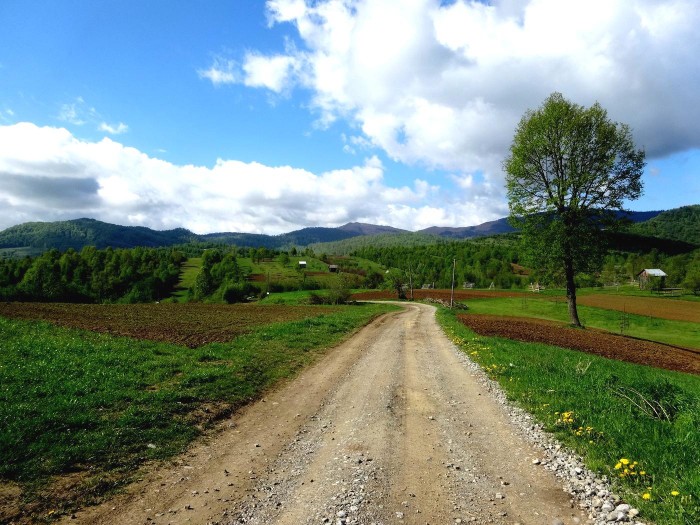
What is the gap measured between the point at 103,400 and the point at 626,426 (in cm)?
1486

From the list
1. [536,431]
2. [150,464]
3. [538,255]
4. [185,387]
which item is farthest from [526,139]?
[150,464]

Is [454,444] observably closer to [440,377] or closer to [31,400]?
[440,377]

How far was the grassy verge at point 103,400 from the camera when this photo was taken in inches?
302

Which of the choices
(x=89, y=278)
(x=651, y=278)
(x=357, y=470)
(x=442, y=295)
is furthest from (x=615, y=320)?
(x=89, y=278)

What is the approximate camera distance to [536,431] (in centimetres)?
1029

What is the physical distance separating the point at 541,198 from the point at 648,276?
16309 centimetres

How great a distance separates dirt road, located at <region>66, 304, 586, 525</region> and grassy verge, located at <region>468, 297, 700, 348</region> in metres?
43.6

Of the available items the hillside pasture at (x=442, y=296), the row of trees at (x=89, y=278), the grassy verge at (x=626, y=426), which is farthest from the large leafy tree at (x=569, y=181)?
the row of trees at (x=89, y=278)

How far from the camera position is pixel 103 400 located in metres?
11.1

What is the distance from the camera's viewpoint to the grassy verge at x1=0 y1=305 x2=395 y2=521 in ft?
25.2

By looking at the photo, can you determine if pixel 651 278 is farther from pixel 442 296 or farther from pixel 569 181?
pixel 569 181

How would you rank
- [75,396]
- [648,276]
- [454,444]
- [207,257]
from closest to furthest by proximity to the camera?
[454,444]
[75,396]
[648,276]
[207,257]

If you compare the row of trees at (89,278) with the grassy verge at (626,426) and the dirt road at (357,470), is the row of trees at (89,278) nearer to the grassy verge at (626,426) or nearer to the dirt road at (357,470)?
the dirt road at (357,470)

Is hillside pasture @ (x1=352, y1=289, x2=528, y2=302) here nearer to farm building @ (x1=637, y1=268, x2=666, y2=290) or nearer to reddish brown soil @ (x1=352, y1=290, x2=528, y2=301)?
reddish brown soil @ (x1=352, y1=290, x2=528, y2=301)
